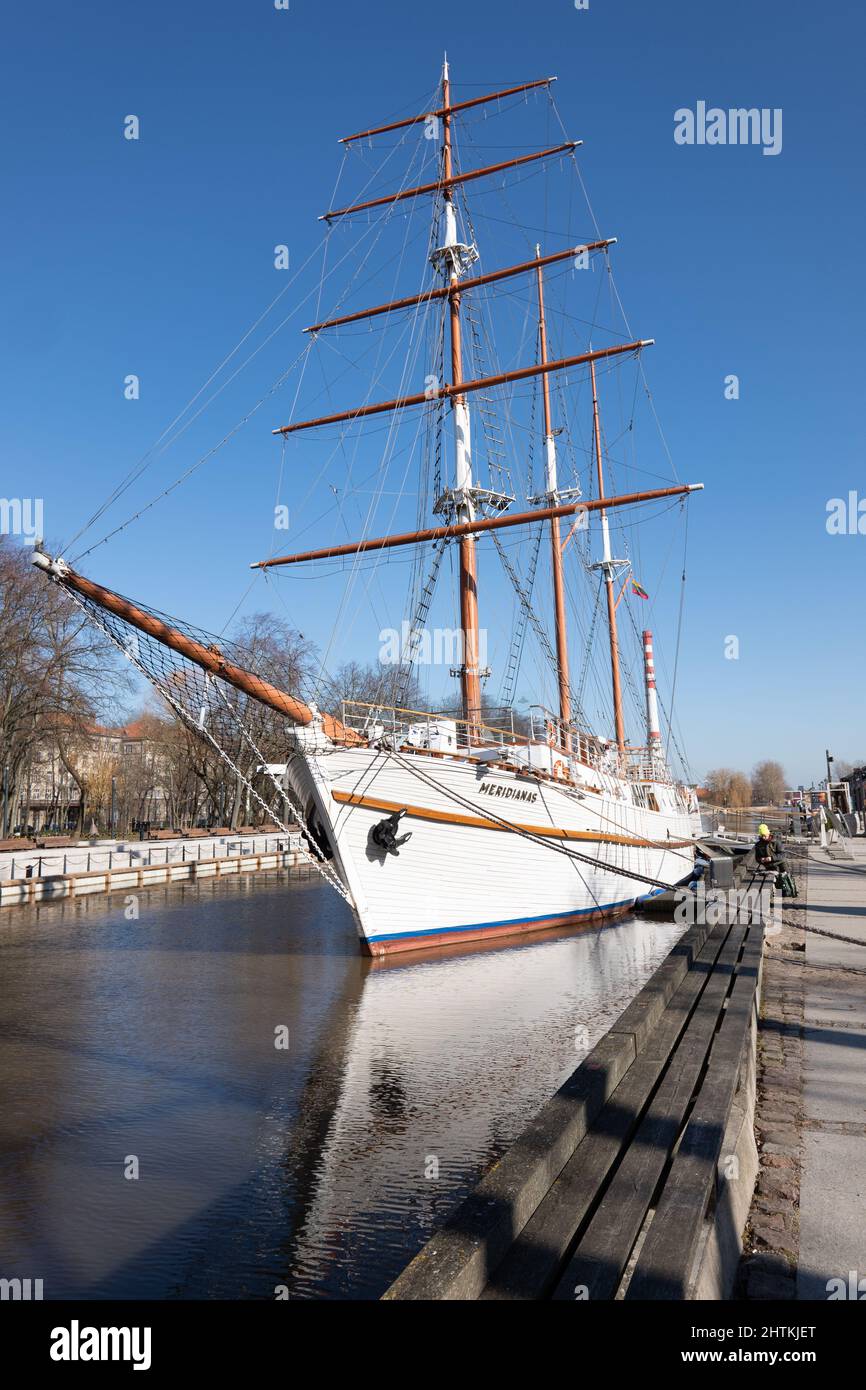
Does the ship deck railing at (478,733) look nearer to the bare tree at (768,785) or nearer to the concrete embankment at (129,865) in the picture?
the concrete embankment at (129,865)

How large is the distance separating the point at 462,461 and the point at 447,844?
35.7ft

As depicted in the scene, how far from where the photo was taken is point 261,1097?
877 centimetres

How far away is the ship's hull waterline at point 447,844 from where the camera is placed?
16.1 m

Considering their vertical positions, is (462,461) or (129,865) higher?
(462,461)

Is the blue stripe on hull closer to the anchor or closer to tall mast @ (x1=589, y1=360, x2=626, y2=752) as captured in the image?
the anchor

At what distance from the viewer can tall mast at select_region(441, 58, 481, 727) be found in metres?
21.3

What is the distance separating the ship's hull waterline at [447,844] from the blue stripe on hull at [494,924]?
21mm

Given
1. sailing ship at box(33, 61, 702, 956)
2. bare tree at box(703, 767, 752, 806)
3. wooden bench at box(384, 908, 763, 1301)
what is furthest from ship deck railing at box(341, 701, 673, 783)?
bare tree at box(703, 767, 752, 806)

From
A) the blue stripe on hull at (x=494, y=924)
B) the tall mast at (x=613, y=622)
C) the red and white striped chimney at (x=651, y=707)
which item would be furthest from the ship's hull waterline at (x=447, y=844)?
the red and white striped chimney at (x=651, y=707)

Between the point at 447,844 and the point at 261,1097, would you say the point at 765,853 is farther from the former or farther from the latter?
the point at 261,1097

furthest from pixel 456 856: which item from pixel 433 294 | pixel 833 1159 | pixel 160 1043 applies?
pixel 433 294

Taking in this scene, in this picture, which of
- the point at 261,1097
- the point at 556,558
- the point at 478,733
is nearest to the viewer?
the point at 261,1097

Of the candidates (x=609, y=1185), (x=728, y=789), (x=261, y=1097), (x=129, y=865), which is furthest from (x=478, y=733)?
(x=728, y=789)

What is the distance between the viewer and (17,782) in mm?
43156
